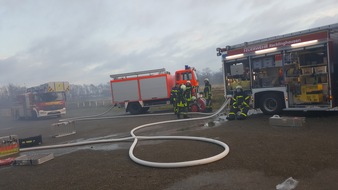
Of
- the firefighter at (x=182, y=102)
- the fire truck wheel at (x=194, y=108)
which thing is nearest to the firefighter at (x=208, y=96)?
the fire truck wheel at (x=194, y=108)

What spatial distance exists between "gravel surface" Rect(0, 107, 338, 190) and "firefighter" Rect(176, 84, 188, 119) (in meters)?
4.02

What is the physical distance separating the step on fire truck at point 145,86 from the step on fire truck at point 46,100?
24.1 ft

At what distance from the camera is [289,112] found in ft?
35.4

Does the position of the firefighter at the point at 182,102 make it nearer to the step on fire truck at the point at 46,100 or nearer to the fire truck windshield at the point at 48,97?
the step on fire truck at the point at 46,100

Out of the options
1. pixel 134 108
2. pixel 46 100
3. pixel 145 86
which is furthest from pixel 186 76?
pixel 46 100

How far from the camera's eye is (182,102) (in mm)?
11984

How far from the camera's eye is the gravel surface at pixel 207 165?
4.25 metres

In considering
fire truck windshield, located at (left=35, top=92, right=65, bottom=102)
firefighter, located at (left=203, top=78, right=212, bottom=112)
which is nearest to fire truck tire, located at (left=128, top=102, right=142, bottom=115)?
firefighter, located at (left=203, top=78, right=212, bottom=112)

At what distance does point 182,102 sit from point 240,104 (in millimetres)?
2578

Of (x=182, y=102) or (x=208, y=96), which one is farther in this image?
(x=208, y=96)

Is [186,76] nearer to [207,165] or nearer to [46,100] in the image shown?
[207,165]

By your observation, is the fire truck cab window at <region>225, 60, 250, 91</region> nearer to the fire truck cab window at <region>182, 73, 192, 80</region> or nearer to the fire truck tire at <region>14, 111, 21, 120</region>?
the fire truck cab window at <region>182, 73, 192, 80</region>

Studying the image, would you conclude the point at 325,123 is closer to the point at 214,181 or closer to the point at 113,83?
the point at 214,181

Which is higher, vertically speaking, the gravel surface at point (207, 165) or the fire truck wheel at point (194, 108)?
the fire truck wheel at point (194, 108)
